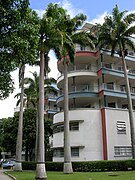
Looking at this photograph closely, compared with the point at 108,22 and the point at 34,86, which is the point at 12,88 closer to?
the point at 108,22

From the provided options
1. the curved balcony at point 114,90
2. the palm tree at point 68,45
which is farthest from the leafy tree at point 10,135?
the palm tree at point 68,45

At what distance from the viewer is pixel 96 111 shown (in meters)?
34.7

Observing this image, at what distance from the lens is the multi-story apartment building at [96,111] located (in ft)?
109

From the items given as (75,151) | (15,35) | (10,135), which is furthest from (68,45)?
(10,135)

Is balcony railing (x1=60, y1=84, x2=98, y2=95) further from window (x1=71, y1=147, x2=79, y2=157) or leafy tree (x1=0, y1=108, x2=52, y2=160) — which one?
leafy tree (x1=0, y1=108, x2=52, y2=160)

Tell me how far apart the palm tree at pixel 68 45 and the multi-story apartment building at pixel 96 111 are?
261 inches

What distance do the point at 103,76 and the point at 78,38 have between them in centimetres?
980

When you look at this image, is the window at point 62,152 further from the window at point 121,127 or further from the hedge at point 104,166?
the window at point 121,127

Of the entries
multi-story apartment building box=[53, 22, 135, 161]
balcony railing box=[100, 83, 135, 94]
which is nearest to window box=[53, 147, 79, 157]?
multi-story apartment building box=[53, 22, 135, 161]

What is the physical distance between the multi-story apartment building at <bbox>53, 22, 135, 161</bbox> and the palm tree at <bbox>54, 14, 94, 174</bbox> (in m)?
6.62

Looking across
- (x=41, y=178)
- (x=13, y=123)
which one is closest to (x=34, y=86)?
(x=13, y=123)

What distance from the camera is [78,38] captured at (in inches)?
1176

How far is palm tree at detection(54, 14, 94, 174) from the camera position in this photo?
25.7m

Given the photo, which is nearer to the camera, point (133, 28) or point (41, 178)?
point (41, 178)
